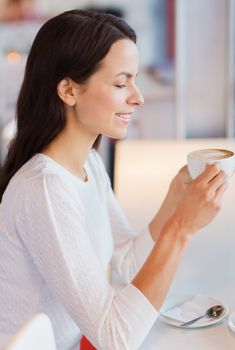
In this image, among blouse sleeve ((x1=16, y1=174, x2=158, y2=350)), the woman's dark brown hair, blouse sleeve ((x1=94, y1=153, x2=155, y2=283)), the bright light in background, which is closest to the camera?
blouse sleeve ((x1=16, y1=174, x2=158, y2=350))

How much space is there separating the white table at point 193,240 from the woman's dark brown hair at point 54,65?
1.44 feet

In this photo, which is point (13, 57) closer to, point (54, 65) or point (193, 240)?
point (193, 240)

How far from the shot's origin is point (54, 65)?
115 cm

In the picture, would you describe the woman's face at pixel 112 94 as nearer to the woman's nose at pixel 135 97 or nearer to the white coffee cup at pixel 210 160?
the woman's nose at pixel 135 97

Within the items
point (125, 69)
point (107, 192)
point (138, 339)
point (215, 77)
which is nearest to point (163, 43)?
point (215, 77)

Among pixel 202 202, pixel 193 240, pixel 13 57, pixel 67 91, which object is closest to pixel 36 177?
pixel 67 91

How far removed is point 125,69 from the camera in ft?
3.81

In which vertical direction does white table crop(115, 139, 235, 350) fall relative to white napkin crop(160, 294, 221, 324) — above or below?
below

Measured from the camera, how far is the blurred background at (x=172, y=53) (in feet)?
13.0

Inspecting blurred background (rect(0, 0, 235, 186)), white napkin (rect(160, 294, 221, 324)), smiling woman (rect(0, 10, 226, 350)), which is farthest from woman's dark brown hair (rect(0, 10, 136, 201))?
blurred background (rect(0, 0, 235, 186))

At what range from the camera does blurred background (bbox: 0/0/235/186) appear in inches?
155

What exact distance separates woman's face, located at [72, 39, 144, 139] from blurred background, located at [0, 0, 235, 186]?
2.71 metres

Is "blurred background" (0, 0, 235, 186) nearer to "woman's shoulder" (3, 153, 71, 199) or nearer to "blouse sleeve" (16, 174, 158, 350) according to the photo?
"woman's shoulder" (3, 153, 71, 199)

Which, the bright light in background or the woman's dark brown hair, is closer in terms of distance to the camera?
the woman's dark brown hair
